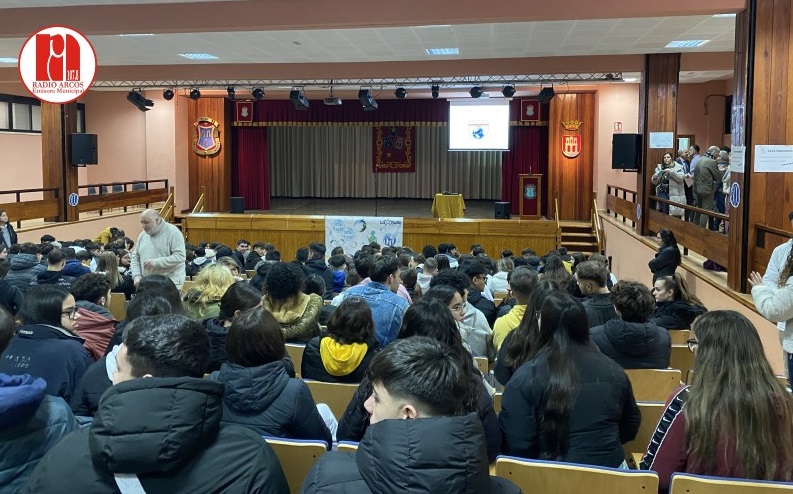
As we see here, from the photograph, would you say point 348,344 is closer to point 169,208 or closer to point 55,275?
point 55,275

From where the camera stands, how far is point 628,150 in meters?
11.6

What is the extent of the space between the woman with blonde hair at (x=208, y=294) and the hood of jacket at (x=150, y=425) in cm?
287

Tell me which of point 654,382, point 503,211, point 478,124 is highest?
point 478,124

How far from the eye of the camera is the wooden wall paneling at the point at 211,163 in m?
18.8

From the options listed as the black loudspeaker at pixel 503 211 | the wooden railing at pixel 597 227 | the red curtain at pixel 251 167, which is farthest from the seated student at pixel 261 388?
the red curtain at pixel 251 167

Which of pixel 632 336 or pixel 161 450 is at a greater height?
pixel 161 450

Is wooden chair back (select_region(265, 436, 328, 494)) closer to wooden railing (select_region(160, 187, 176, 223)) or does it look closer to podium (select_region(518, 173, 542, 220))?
podium (select_region(518, 173, 542, 220))

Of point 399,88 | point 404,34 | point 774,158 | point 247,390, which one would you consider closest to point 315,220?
point 399,88

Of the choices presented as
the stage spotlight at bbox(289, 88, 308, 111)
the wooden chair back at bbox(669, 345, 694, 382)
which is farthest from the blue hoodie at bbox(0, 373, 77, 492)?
the stage spotlight at bbox(289, 88, 308, 111)

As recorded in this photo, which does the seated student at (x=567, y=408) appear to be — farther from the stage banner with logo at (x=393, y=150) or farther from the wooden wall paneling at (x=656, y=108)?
the stage banner with logo at (x=393, y=150)

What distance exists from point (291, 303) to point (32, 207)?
1063 cm

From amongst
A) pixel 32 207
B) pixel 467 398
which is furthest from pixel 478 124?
Answer: pixel 467 398

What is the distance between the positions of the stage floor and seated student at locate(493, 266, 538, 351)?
1325 cm

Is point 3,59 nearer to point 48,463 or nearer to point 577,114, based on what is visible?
point 577,114
